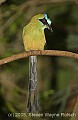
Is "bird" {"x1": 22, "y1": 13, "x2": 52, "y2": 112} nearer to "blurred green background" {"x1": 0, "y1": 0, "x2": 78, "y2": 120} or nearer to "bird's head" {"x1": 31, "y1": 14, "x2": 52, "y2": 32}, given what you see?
"bird's head" {"x1": 31, "y1": 14, "x2": 52, "y2": 32}

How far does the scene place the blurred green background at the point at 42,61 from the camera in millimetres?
1679

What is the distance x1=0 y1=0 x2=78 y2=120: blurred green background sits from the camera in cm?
168

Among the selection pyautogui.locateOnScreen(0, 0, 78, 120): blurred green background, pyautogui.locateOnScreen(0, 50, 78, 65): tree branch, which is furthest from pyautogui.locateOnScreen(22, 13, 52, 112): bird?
pyautogui.locateOnScreen(0, 0, 78, 120): blurred green background

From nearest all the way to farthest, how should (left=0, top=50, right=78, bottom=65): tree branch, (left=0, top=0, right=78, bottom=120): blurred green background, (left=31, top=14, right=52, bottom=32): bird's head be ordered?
1. (left=0, top=50, right=78, bottom=65): tree branch
2. (left=31, top=14, right=52, bottom=32): bird's head
3. (left=0, top=0, right=78, bottom=120): blurred green background

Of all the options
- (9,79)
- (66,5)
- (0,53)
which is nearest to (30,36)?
(0,53)

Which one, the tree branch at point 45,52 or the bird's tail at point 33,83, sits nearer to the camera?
A: the tree branch at point 45,52

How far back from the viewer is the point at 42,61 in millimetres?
1930

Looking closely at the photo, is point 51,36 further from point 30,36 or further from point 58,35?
point 30,36

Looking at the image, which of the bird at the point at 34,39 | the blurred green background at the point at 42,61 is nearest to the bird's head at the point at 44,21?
the bird at the point at 34,39

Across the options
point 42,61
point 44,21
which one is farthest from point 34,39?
point 42,61

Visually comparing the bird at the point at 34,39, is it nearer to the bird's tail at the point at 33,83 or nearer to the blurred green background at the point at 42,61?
the bird's tail at the point at 33,83

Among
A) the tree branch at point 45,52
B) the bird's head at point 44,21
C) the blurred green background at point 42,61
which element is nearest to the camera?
the tree branch at point 45,52

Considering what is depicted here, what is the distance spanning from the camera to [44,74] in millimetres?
1903

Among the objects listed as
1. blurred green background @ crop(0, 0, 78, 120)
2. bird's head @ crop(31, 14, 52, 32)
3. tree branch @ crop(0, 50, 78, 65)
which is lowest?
blurred green background @ crop(0, 0, 78, 120)
